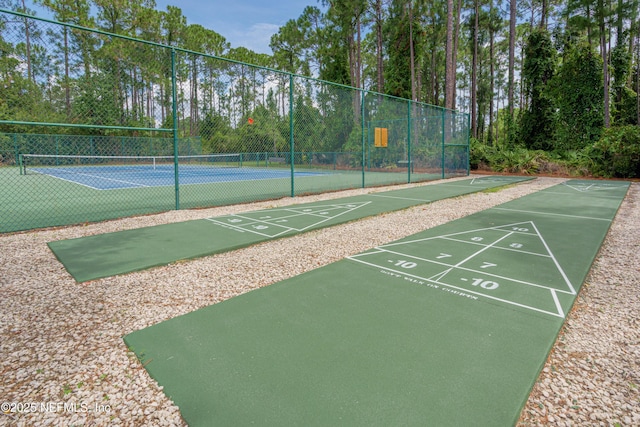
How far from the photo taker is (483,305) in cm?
260

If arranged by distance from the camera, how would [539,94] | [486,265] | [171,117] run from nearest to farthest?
[486,265] < [171,117] < [539,94]

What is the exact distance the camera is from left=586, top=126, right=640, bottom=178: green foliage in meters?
13.3

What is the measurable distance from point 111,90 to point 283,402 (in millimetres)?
6818

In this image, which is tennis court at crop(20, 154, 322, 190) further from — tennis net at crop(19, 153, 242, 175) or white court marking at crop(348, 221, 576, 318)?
white court marking at crop(348, 221, 576, 318)

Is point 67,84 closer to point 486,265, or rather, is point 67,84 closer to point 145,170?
point 486,265

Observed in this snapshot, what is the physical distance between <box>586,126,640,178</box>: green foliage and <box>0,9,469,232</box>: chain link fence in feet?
16.6

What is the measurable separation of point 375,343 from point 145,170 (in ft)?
62.8

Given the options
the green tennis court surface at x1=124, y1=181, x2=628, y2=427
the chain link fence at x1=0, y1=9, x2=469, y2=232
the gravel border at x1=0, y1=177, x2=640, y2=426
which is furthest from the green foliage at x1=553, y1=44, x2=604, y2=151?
the green tennis court surface at x1=124, y1=181, x2=628, y2=427

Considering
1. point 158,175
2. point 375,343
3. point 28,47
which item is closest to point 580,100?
point 158,175

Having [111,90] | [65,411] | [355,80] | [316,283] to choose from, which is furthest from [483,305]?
[355,80]

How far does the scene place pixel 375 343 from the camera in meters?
2.10

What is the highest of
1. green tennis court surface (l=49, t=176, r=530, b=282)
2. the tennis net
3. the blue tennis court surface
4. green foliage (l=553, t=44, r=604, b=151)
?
green foliage (l=553, t=44, r=604, b=151)

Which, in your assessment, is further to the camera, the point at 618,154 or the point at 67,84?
the point at 618,154

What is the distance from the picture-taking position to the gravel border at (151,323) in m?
1.59
